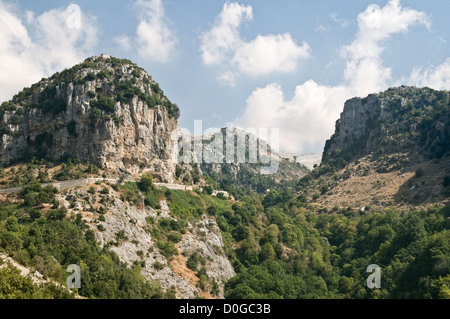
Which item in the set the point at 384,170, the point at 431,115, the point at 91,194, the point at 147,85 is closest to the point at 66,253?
the point at 91,194

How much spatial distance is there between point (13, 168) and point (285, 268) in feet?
155

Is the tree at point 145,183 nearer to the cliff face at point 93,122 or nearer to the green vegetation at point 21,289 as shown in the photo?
the cliff face at point 93,122

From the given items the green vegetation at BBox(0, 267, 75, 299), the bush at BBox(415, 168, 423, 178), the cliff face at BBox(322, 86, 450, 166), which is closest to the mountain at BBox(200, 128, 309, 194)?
the cliff face at BBox(322, 86, 450, 166)

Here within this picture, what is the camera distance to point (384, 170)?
106 metres

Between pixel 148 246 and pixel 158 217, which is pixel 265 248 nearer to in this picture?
pixel 158 217

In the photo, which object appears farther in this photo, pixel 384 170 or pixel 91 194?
pixel 384 170

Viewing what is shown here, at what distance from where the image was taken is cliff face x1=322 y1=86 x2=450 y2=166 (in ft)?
344

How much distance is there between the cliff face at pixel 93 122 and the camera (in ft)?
222

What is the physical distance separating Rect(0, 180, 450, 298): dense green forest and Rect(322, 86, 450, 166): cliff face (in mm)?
27995

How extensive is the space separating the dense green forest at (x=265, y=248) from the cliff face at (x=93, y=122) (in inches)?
298

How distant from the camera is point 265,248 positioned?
69438 mm

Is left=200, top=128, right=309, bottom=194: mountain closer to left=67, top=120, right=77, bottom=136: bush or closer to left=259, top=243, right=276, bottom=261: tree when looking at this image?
left=259, top=243, right=276, bottom=261: tree

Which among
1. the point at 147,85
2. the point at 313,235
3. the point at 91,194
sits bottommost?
the point at 313,235

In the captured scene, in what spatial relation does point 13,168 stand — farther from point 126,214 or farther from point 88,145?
point 126,214
